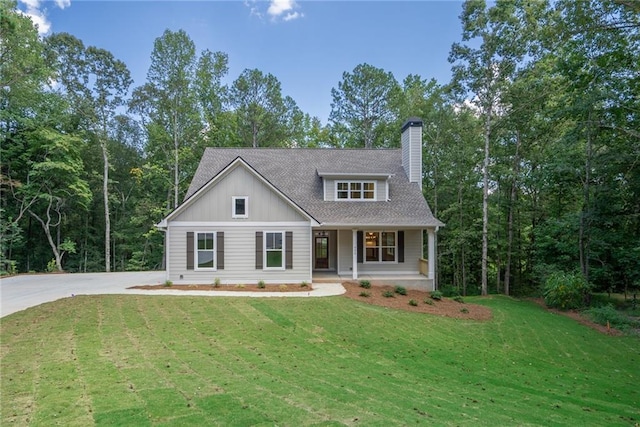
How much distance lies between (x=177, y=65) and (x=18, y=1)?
8257 millimetres

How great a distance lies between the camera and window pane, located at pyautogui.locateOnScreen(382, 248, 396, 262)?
16.8 metres

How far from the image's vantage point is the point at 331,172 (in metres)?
17.1

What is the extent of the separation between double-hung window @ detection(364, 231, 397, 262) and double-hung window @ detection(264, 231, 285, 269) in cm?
464

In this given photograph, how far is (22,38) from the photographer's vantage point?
57.6 feet

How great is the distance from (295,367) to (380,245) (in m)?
11.1

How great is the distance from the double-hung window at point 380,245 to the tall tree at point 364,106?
42.5ft

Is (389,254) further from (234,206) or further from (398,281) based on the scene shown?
(234,206)

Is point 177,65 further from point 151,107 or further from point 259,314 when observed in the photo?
point 259,314

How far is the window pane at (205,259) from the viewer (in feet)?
46.5

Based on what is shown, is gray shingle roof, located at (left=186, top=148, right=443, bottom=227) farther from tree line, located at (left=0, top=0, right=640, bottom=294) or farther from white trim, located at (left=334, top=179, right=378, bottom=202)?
tree line, located at (left=0, top=0, right=640, bottom=294)

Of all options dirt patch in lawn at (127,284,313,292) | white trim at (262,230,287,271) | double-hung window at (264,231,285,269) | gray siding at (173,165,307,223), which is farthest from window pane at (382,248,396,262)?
double-hung window at (264,231,285,269)

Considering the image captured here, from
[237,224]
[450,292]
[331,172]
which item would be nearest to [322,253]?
[331,172]

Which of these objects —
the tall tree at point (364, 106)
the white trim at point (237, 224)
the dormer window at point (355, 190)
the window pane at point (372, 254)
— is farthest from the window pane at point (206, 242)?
the tall tree at point (364, 106)

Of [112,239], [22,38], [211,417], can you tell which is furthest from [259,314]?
[112,239]
